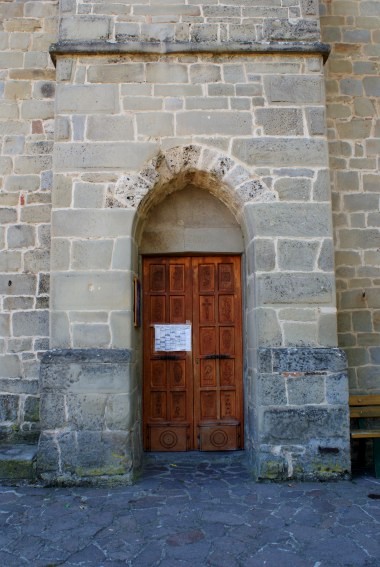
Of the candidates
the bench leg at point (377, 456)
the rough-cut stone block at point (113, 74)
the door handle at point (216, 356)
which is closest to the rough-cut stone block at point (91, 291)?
the door handle at point (216, 356)

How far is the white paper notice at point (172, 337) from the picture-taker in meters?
5.10

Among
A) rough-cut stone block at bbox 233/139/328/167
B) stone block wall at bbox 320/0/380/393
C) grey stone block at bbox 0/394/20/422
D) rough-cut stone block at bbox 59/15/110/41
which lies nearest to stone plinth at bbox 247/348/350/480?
stone block wall at bbox 320/0/380/393

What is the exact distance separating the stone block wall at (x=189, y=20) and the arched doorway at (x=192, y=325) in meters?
1.49

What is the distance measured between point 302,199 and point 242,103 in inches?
42.2

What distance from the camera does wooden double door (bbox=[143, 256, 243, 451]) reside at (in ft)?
16.5

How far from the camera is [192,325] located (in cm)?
512

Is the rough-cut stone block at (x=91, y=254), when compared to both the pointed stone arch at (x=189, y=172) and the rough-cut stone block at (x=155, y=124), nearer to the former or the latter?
the pointed stone arch at (x=189, y=172)

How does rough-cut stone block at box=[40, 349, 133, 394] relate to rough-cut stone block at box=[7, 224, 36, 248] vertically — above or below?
below

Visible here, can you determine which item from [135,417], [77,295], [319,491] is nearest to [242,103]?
[77,295]

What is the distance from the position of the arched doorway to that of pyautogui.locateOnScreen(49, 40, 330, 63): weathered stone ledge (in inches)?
51.5

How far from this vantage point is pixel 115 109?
4594 mm

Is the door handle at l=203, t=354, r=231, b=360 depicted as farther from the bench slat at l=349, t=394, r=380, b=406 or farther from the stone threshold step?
the stone threshold step

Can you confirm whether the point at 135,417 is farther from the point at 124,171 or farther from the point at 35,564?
the point at 124,171

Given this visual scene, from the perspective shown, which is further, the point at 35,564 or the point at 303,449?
the point at 303,449
